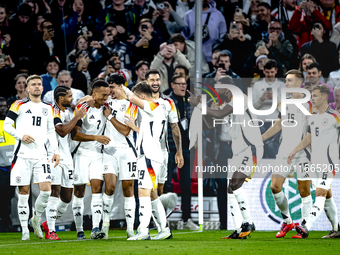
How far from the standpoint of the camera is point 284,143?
786cm

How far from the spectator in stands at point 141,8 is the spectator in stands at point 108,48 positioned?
30.3 inches

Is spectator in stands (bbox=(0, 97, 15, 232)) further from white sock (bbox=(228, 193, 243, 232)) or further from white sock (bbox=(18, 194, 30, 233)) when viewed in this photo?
white sock (bbox=(228, 193, 243, 232))

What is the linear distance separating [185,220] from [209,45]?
4242mm

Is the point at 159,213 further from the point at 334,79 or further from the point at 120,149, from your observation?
the point at 334,79

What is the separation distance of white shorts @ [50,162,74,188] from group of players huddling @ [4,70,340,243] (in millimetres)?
16

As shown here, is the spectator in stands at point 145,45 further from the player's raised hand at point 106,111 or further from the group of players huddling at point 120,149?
the player's raised hand at point 106,111

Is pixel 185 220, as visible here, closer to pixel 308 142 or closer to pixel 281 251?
pixel 308 142

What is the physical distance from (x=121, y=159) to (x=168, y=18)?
563cm

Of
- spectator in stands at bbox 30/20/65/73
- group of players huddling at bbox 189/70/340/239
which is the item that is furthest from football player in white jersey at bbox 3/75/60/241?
spectator in stands at bbox 30/20/65/73

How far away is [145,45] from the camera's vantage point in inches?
440

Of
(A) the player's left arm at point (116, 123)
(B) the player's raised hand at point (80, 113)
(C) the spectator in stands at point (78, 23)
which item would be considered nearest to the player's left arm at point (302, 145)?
(A) the player's left arm at point (116, 123)

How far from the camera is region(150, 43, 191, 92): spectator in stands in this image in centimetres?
1055

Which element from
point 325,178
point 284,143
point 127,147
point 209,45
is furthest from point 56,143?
point 209,45

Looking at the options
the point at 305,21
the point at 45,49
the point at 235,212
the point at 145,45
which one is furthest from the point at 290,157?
the point at 45,49
